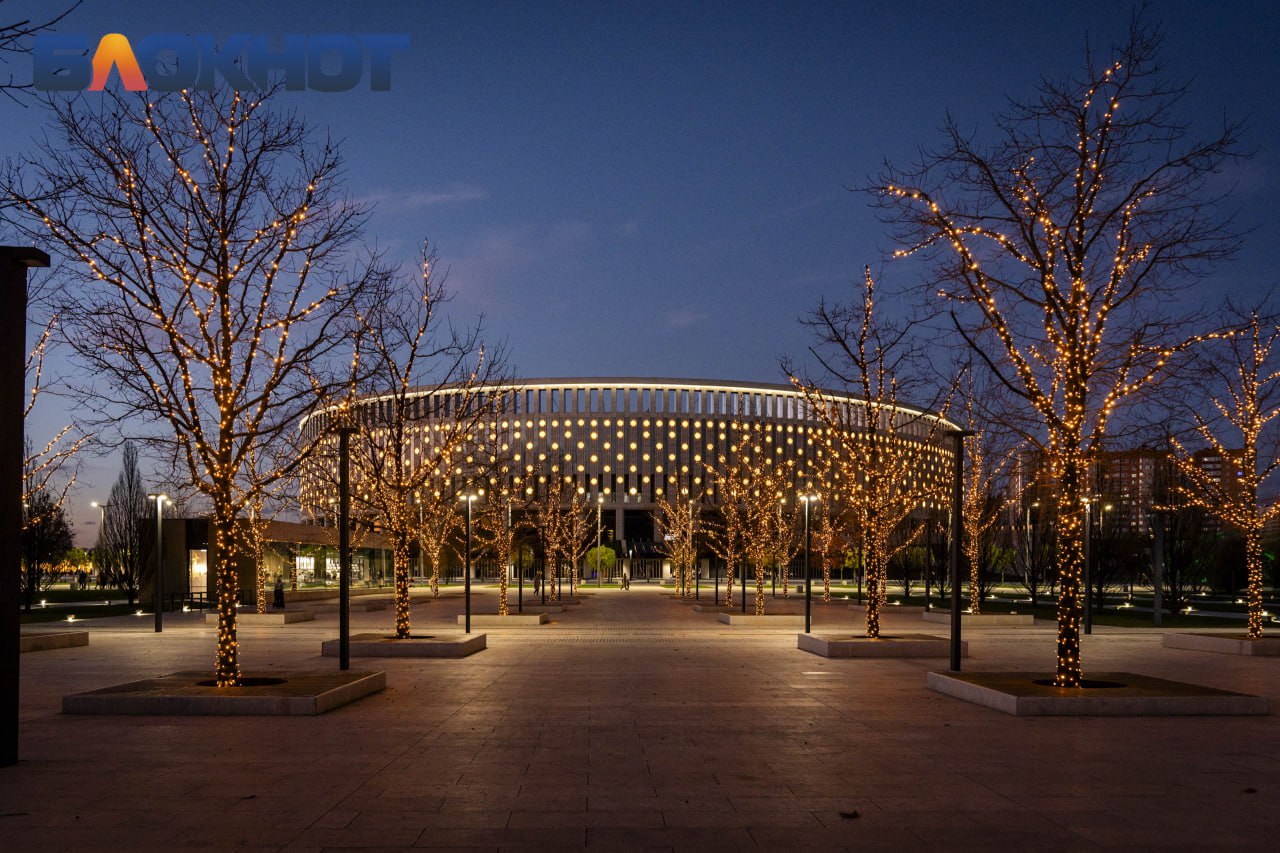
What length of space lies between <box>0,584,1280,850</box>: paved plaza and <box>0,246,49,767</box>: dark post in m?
0.71

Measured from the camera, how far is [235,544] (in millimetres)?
16047

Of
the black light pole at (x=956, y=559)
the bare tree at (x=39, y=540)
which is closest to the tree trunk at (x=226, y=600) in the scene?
the black light pole at (x=956, y=559)

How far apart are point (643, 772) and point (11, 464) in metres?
7.09

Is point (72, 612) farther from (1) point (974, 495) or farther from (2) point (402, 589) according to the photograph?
(1) point (974, 495)

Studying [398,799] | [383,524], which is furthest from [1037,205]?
[383,524]

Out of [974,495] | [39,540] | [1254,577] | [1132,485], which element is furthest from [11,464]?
[1132,485]

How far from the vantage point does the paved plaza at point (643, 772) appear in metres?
8.09

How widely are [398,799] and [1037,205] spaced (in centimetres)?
1265

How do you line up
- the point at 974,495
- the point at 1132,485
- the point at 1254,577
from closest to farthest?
the point at 1254,577 → the point at 974,495 → the point at 1132,485

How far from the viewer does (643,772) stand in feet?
34.2

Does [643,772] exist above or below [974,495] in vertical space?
below

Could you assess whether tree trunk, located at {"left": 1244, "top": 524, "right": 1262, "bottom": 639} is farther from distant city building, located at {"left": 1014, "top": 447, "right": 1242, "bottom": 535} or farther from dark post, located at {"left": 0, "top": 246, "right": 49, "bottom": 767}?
dark post, located at {"left": 0, "top": 246, "right": 49, "bottom": 767}

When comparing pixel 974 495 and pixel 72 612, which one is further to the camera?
pixel 72 612

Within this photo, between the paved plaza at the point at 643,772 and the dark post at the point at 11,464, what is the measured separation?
2.34 ft
